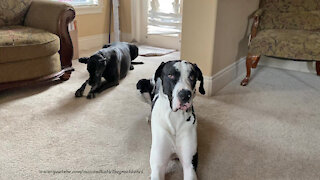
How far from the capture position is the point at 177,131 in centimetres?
139

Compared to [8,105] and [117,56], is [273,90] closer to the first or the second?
[117,56]

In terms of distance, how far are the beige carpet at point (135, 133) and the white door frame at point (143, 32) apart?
70.1 inches

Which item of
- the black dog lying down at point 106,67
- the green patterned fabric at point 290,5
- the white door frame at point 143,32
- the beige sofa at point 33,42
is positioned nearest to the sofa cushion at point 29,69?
the beige sofa at point 33,42

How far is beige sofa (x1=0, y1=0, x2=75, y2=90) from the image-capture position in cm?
235

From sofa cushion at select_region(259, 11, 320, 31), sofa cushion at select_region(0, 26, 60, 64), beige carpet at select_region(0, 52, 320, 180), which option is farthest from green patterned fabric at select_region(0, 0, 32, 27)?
sofa cushion at select_region(259, 11, 320, 31)

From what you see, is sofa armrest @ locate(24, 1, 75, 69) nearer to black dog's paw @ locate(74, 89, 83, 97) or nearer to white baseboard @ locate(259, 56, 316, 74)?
black dog's paw @ locate(74, 89, 83, 97)

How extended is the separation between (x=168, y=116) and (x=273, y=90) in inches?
67.7

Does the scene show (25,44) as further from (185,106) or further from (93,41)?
(93,41)

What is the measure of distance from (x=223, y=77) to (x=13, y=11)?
216 cm

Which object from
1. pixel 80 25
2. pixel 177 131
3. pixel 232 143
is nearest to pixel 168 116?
pixel 177 131

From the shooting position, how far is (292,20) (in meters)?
2.99

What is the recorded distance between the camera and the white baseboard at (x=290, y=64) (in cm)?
330

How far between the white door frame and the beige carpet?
5.84 ft

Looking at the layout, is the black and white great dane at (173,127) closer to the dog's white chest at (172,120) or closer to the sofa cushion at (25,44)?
the dog's white chest at (172,120)
